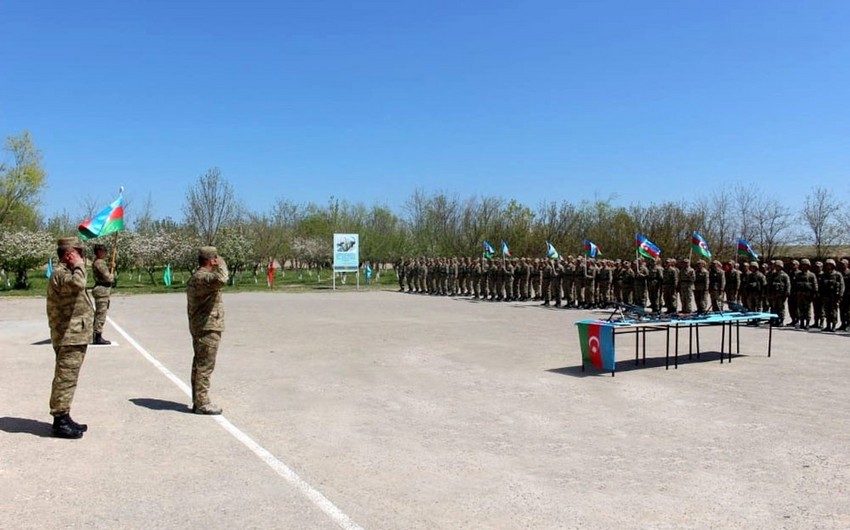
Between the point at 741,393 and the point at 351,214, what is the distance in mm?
62134

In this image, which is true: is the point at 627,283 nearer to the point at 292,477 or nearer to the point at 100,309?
the point at 100,309

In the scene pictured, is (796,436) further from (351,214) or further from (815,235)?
(351,214)

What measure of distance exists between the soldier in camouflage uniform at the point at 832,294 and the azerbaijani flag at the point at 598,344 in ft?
31.6

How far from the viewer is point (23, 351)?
12.8 metres

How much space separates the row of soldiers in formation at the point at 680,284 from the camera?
1772 centimetres

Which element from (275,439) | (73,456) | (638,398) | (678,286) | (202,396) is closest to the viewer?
(73,456)

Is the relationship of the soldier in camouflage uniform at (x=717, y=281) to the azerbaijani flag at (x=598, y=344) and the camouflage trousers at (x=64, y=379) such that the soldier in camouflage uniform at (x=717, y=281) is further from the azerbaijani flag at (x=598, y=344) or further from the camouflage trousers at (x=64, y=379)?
the camouflage trousers at (x=64, y=379)

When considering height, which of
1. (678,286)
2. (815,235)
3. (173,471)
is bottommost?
(173,471)

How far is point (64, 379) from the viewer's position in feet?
21.6

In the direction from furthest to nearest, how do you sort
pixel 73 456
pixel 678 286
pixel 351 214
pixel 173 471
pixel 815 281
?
pixel 351 214, pixel 678 286, pixel 815 281, pixel 73 456, pixel 173 471

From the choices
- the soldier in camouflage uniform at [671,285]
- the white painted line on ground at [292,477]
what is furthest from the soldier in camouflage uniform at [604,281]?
the white painted line on ground at [292,477]

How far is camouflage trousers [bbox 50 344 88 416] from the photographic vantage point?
6.54m

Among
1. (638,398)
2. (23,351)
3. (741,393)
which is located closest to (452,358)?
(638,398)

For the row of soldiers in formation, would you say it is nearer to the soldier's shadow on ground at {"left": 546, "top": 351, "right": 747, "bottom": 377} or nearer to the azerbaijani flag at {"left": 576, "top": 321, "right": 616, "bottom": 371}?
the azerbaijani flag at {"left": 576, "top": 321, "right": 616, "bottom": 371}
